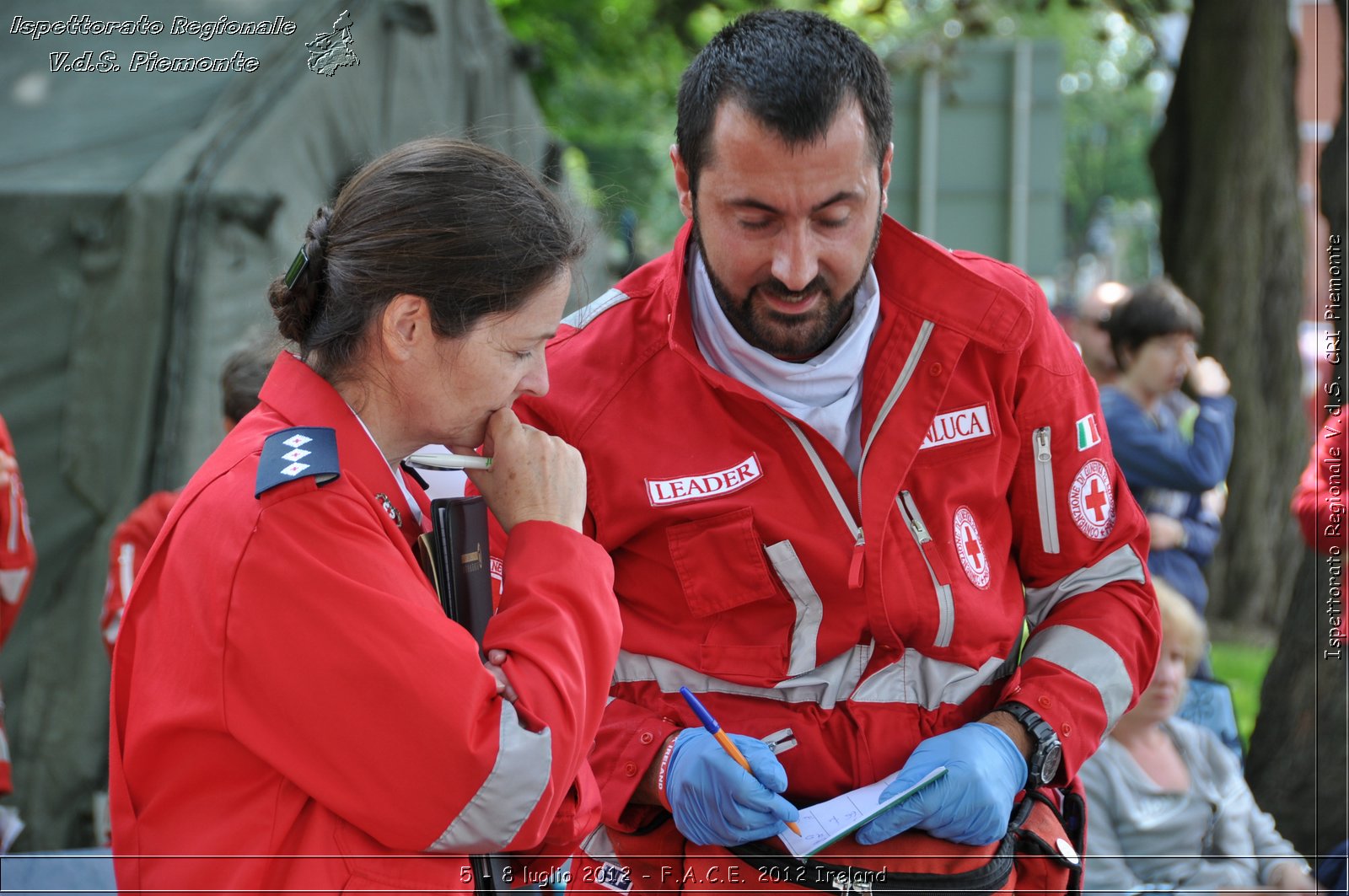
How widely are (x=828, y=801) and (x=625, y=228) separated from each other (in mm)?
1472

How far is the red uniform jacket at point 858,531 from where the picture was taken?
2316mm

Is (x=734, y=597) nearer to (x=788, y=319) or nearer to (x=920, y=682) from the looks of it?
(x=920, y=682)

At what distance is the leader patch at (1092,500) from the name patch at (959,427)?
0.67ft

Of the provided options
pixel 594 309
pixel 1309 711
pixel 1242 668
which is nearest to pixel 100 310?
pixel 594 309

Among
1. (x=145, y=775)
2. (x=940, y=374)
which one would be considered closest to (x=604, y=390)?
(x=940, y=374)

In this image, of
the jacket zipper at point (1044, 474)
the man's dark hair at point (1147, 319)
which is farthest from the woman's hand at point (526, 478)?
the man's dark hair at point (1147, 319)

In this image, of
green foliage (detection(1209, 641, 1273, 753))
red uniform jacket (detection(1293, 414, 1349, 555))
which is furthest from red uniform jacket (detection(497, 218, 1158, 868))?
green foliage (detection(1209, 641, 1273, 753))

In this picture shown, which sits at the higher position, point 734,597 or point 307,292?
point 307,292

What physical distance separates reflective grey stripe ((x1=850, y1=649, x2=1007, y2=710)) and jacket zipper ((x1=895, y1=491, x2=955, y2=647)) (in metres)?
0.06

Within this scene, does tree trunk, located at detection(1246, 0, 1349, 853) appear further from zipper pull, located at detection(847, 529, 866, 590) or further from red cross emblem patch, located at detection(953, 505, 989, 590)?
zipper pull, located at detection(847, 529, 866, 590)

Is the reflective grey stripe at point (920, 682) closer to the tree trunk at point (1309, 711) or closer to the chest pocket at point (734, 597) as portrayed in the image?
the chest pocket at point (734, 597)

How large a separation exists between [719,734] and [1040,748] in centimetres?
57

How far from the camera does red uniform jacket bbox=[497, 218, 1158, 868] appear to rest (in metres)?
2.32

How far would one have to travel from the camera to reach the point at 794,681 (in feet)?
7.66
